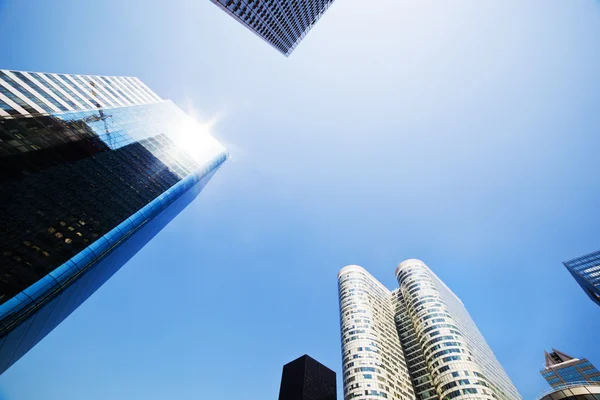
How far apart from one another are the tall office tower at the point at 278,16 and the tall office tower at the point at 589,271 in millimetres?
136600

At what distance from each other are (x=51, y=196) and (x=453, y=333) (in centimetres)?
9657

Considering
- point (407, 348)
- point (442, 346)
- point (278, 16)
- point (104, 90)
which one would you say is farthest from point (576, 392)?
point (104, 90)

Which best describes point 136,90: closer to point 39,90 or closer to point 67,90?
point 67,90

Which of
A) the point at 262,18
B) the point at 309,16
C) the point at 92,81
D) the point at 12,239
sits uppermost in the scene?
the point at 309,16

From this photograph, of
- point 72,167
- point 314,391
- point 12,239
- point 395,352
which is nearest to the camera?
point 12,239

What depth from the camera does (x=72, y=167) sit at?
181ft

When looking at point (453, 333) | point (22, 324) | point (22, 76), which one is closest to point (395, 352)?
point (453, 333)

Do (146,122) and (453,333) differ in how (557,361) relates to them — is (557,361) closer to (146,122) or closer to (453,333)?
(453,333)

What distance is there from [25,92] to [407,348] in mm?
121074

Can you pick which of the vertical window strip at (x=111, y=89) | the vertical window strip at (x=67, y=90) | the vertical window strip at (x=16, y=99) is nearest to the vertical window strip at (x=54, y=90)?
the vertical window strip at (x=67, y=90)

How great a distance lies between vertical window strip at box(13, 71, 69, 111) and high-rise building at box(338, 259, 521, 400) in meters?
92.9

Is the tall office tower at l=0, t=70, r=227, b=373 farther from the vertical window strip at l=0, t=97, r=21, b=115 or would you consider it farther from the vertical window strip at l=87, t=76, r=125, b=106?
the vertical window strip at l=87, t=76, r=125, b=106

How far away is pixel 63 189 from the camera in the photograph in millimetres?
51688

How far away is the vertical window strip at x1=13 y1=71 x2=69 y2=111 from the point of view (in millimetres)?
57784
